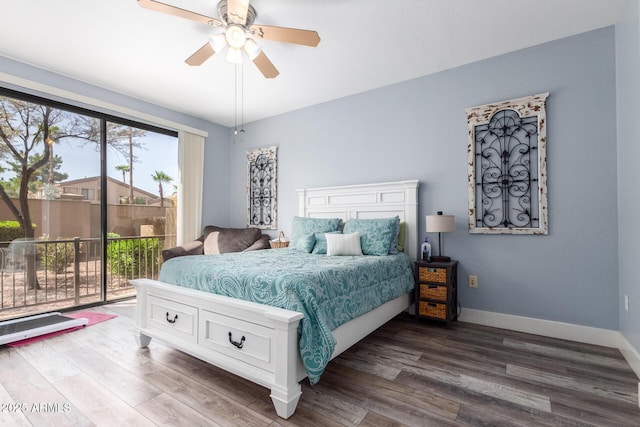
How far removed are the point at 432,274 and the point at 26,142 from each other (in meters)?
4.45

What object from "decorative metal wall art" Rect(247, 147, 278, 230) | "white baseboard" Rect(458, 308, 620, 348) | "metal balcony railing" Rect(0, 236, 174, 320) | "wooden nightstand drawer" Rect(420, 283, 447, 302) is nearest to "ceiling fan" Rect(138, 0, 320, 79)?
"decorative metal wall art" Rect(247, 147, 278, 230)

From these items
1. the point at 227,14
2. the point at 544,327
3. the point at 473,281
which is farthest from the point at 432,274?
the point at 227,14

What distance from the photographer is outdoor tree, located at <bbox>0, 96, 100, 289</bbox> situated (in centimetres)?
314

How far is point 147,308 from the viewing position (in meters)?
2.45

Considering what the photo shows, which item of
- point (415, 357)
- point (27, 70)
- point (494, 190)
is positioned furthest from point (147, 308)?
point (494, 190)

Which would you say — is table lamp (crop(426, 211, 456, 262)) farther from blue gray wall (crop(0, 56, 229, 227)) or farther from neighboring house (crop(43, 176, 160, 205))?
neighboring house (crop(43, 176, 160, 205))

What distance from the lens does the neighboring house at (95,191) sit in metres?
3.55

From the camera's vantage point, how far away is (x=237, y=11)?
2125mm

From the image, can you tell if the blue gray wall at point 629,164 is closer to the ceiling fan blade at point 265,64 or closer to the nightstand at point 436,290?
the nightstand at point 436,290

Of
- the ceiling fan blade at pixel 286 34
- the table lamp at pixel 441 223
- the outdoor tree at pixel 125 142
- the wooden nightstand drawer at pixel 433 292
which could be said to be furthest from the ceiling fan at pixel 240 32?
the wooden nightstand drawer at pixel 433 292

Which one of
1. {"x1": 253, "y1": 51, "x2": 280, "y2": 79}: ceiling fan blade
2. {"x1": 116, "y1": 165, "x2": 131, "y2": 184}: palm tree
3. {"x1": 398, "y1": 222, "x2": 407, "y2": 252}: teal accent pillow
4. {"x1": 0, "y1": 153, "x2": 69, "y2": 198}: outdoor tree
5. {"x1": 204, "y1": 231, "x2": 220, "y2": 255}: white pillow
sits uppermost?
{"x1": 253, "y1": 51, "x2": 280, "y2": 79}: ceiling fan blade

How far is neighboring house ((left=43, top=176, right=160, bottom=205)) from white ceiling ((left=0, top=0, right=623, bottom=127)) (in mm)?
1180

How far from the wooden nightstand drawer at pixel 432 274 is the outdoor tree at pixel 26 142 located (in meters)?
4.15

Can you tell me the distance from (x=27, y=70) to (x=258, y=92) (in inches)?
93.2
